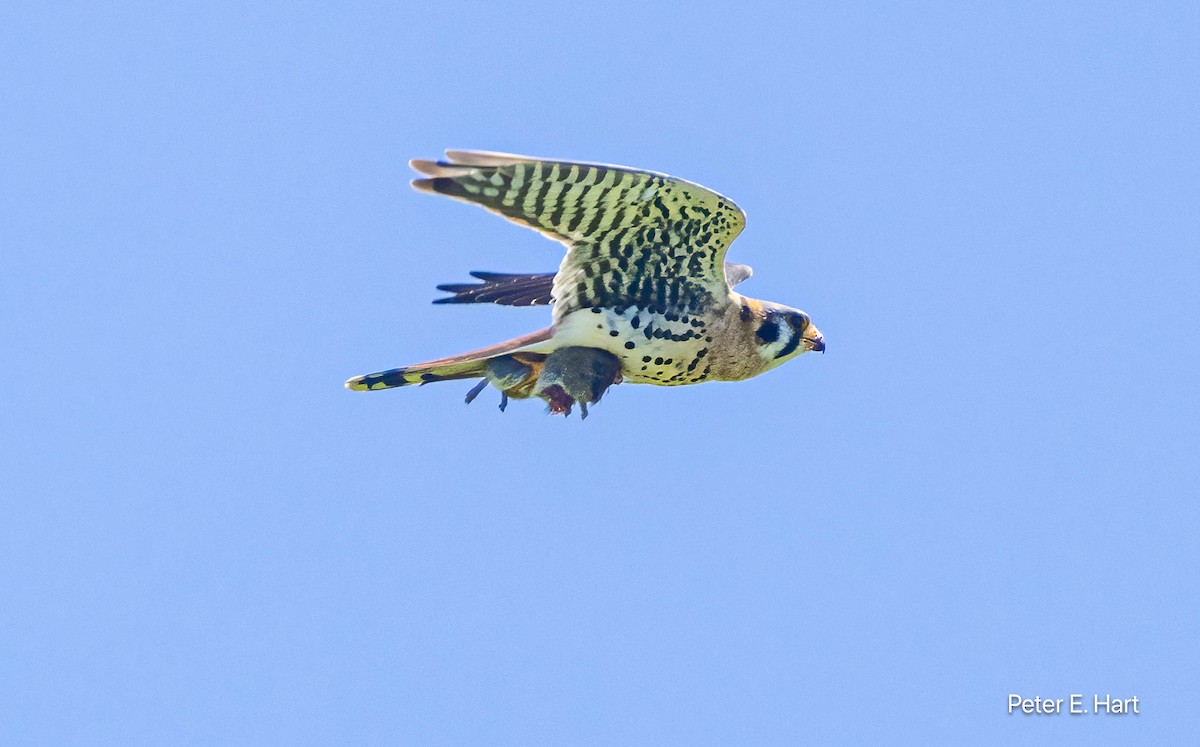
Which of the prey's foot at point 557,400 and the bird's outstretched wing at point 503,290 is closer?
the prey's foot at point 557,400

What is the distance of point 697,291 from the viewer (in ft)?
36.0

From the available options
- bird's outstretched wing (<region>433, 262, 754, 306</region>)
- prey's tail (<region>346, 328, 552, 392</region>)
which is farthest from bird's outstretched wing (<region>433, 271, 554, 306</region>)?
prey's tail (<region>346, 328, 552, 392</region>)

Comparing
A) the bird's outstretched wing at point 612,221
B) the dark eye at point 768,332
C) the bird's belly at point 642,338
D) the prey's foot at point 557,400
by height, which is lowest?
the prey's foot at point 557,400

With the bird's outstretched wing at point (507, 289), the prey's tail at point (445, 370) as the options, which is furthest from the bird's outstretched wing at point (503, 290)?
the prey's tail at point (445, 370)

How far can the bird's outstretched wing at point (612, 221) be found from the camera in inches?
380

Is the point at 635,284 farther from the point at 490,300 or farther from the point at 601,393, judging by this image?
the point at 490,300

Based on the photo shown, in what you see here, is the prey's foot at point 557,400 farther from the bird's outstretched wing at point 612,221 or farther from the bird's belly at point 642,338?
the bird's outstretched wing at point 612,221

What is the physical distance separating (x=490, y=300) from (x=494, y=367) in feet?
4.78

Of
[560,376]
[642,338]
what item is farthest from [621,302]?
[560,376]

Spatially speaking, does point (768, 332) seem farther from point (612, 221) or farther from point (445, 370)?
point (445, 370)

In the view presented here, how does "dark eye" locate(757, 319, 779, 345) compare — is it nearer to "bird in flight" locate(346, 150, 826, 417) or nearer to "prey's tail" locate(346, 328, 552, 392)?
"bird in flight" locate(346, 150, 826, 417)

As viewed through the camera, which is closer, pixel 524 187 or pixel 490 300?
pixel 524 187

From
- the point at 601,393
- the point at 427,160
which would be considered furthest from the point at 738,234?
the point at 427,160

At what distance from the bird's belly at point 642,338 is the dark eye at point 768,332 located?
51cm
